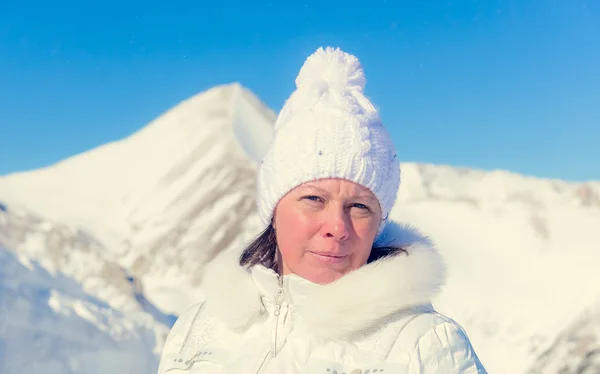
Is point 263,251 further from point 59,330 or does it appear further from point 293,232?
point 59,330

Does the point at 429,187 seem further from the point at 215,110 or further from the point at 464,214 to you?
the point at 215,110

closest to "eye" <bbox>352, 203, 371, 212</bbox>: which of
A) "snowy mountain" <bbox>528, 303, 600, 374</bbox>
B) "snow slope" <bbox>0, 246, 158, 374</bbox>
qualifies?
"snow slope" <bbox>0, 246, 158, 374</bbox>

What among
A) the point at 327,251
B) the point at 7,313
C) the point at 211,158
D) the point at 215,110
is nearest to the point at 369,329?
the point at 327,251

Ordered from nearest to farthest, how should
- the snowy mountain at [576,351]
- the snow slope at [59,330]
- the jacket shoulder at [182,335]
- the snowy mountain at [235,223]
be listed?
the jacket shoulder at [182,335], the snow slope at [59,330], the snowy mountain at [576,351], the snowy mountain at [235,223]

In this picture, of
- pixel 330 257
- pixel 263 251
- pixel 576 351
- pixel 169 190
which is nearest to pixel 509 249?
pixel 576 351

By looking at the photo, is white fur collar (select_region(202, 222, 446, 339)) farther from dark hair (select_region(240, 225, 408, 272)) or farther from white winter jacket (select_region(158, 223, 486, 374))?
dark hair (select_region(240, 225, 408, 272))

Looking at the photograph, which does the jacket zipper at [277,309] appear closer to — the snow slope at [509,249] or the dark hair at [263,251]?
the dark hair at [263,251]

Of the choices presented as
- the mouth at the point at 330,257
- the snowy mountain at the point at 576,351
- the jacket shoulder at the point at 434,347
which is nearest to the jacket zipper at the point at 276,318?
the mouth at the point at 330,257
